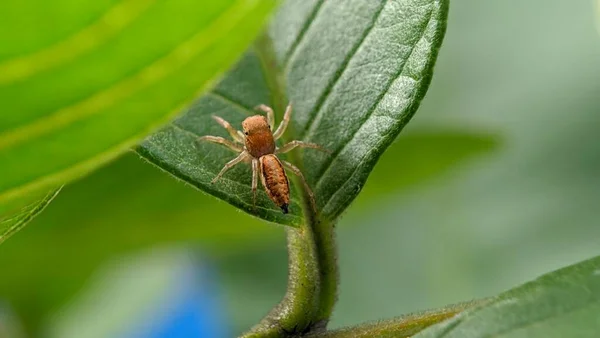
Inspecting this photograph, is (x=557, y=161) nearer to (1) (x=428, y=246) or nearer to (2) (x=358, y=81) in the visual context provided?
(1) (x=428, y=246)

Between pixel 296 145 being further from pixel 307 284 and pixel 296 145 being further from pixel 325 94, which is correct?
pixel 307 284

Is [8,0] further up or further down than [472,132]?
further up

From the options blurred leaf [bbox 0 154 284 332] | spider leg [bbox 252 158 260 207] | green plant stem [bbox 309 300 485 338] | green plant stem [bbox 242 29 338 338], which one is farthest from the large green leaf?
green plant stem [bbox 309 300 485 338]

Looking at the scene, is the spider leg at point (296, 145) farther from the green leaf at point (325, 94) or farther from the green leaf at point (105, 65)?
the green leaf at point (105, 65)

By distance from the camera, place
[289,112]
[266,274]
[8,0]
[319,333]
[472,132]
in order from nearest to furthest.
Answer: [8,0] < [319,333] < [289,112] < [472,132] < [266,274]

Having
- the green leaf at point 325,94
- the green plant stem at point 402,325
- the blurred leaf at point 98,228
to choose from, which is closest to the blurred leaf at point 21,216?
the green leaf at point 325,94

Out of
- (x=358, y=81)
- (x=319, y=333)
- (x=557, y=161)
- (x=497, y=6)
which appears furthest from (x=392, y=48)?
(x=497, y=6)

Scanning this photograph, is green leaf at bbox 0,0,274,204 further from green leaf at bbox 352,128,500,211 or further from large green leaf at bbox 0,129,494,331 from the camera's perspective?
green leaf at bbox 352,128,500,211
